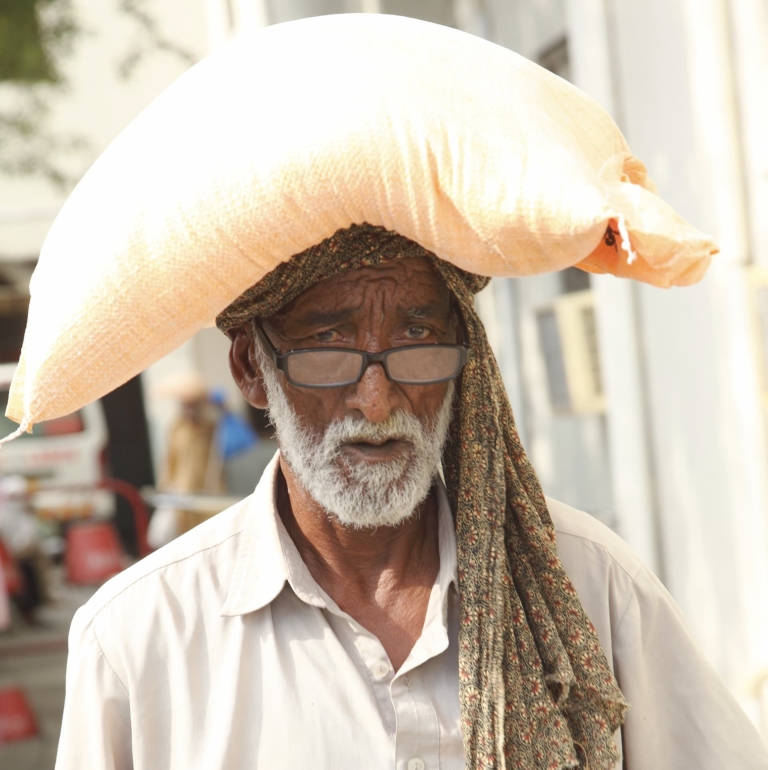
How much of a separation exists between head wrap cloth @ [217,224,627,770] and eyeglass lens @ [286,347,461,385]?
0.27 feet

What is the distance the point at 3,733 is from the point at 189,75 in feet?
16.1

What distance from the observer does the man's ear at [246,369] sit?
2.15m

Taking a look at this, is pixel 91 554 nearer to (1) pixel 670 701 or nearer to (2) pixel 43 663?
(2) pixel 43 663

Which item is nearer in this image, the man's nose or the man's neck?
the man's nose


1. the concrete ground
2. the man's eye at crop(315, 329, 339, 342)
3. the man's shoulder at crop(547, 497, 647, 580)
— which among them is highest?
the man's eye at crop(315, 329, 339, 342)

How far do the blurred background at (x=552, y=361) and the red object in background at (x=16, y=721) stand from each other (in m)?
0.02

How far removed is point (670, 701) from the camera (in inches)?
79.7

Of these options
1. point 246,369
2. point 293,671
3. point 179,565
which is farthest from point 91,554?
point 293,671

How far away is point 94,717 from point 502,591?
75 centimetres

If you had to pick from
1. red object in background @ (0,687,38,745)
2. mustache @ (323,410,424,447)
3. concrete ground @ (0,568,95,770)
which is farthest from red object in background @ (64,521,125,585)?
mustache @ (323,410,424,447)

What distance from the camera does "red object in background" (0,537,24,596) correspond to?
6876mm

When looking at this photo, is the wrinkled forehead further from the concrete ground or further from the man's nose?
the concrete ground

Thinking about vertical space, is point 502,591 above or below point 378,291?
below

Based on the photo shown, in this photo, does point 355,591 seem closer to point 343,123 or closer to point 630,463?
point 343,123
